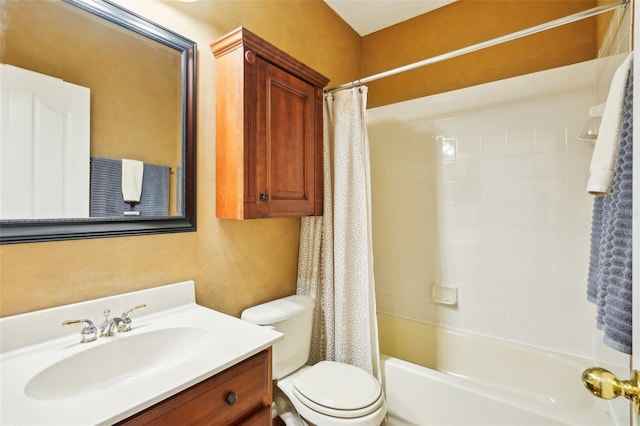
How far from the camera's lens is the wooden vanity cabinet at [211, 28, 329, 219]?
4.44ft

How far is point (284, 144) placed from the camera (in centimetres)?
154

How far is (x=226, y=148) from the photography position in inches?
55.4

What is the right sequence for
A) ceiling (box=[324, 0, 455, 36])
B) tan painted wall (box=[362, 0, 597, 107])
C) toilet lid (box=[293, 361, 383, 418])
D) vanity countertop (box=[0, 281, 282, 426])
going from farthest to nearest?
ceiling (box=[324, 0, 455, 36]) → tan painted wall (box=[362, 0, 597, 107]) → toilet lid (box=[293, 361, 383, 418]) → vanity countertop (box=[0, 281, 282, 426])

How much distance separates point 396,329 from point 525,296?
85cm

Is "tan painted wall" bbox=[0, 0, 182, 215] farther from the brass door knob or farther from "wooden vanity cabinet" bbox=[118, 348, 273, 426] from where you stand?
the brass door knob

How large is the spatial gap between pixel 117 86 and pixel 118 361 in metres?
0.96

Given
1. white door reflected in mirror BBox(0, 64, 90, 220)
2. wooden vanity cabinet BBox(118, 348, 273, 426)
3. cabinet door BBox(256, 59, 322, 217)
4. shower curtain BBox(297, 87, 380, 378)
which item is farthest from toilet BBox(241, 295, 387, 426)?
white door reflected in mirror BBox(0, 64, 90, 220)

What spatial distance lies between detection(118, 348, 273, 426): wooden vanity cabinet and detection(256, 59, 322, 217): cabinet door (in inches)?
25.8

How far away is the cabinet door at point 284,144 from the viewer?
56.2 inches

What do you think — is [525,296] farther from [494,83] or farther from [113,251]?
[113,251]

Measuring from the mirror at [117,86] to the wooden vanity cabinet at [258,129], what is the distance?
0.13 metres

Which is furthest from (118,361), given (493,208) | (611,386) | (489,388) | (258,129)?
(493,208)

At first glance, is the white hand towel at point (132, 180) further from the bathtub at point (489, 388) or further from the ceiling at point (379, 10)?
the ceiling at point (379, 10)

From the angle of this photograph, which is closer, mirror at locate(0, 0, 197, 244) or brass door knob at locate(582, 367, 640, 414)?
brass door knob at locate(582, 367, 640, 414)
